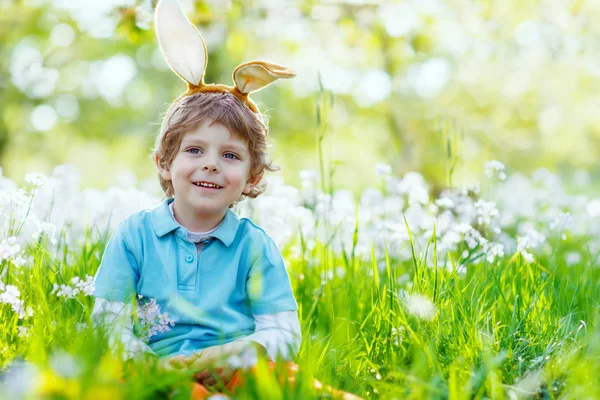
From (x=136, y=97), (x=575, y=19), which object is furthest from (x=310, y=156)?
(x=575, y=19)

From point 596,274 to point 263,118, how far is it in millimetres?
2352

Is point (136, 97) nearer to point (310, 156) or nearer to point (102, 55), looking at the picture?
point (102, 55)

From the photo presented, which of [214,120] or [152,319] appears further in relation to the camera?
[214,120]

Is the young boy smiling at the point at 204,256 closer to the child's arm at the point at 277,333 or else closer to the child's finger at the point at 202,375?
the child's arm at the point at 277,333

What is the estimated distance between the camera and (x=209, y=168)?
2.54 m

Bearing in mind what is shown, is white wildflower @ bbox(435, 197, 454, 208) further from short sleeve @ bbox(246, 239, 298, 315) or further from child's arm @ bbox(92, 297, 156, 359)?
child's arm @ bbox(92, 297, 156, 359)

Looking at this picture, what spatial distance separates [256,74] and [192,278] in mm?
859

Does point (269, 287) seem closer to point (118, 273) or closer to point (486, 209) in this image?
point (118, 273)

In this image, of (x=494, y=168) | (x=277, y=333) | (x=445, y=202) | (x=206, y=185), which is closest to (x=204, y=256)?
(x=206, y=185)

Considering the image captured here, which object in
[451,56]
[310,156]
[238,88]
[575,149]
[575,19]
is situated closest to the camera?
[238,88]

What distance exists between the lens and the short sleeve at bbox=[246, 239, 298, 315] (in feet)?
8.31

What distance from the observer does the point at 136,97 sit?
16.4 metres

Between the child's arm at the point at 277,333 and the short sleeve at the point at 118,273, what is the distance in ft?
1.57

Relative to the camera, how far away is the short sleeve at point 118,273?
2.44 m
